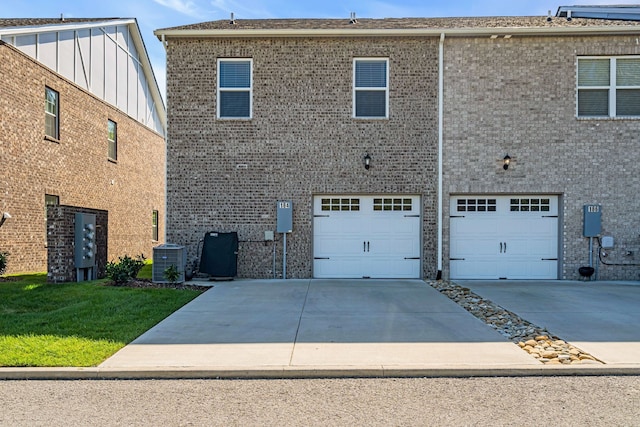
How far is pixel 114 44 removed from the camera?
69.3 ft

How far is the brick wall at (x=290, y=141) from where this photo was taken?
14094 millimetres

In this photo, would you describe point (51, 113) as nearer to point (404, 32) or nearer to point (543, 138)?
point (404, 32)

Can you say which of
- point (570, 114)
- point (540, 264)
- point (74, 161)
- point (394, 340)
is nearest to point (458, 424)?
point (394, 340)

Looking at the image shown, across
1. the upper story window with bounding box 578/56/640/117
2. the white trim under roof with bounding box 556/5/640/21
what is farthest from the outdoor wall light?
the white trim under roof with bounding box 556/5/640/21

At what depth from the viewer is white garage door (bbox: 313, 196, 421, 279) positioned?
1426cm

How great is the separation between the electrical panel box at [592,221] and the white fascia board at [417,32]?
14.9ft

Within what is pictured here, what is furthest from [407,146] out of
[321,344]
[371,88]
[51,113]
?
[51,113]

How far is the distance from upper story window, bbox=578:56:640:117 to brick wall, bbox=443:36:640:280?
237mm

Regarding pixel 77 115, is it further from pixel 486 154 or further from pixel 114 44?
pixel 486 154

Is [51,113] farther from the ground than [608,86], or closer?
closer

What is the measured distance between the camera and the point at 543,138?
14.0m

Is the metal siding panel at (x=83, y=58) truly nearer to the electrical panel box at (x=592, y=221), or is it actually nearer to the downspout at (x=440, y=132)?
the downspout at (x=440, y=132)

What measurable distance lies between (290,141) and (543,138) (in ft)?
21.6

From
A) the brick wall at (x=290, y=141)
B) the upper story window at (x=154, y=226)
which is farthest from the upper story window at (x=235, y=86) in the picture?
the upper story window at (x=154, y=226)
